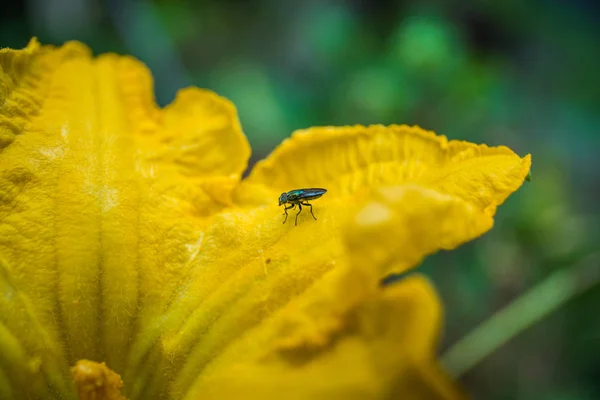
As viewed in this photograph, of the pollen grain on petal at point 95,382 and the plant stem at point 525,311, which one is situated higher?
the plant stem at point 525,311

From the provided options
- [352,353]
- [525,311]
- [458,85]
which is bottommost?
[352,353]

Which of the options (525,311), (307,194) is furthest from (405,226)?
(525,311)

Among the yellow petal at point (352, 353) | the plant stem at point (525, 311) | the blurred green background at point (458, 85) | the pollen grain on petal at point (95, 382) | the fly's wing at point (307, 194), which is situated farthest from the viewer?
the blurred green background at point (458, 85)

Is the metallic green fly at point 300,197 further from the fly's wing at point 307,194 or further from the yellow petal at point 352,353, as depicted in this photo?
the yellow petal at point 352,353

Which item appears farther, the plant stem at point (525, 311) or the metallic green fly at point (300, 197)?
the plant stem at point (525, 311)

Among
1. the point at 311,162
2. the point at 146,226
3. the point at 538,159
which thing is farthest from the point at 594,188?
the point at 146,226

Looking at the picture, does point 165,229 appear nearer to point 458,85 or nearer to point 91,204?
point 91,204

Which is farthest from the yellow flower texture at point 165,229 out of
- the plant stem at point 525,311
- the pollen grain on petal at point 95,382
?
the plant stem at point 525,311

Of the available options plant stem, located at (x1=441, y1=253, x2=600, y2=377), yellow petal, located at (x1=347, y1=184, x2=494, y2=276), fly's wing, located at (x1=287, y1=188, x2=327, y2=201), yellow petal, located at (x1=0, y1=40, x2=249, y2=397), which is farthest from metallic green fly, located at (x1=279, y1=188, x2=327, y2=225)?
plant stem, located at (x1=441, y1=253, x2=600, y2=377)

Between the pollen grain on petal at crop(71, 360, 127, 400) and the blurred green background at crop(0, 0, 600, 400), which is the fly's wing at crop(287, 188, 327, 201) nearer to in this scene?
the pollen grain on petal at crop(71, 360, 127, 400)
